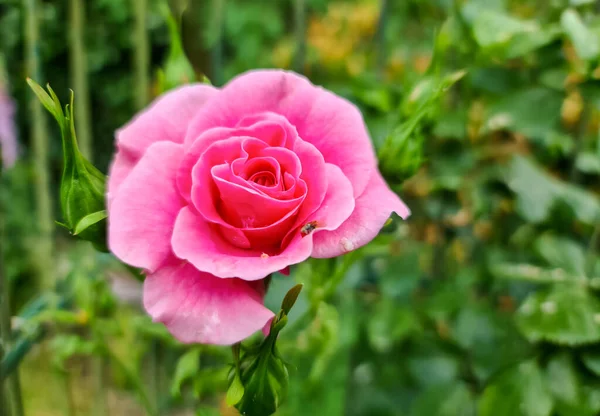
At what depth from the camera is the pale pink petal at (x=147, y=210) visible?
10.4 inches

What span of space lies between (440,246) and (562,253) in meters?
0.19

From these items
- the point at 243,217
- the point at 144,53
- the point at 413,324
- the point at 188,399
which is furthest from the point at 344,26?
the point at 243,217

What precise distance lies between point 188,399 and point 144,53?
76 cm

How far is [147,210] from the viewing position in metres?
0.27

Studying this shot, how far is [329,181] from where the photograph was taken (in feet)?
0.95

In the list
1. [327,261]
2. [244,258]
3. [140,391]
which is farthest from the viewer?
Answer: [140,391]

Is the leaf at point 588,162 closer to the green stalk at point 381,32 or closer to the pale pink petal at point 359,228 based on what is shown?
the green stalk at point 381,32

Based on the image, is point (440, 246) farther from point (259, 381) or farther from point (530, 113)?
point (259, 381)

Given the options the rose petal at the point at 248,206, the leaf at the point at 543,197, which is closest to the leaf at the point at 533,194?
the leaf at the point at 543,197

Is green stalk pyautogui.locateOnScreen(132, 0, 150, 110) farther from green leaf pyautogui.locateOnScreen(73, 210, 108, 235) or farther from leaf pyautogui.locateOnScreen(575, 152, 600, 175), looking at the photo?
leaf pyautogui.locateOnScreen(575, 152, 600, 175)

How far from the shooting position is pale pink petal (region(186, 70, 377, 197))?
30 cm

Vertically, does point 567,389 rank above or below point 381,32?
below

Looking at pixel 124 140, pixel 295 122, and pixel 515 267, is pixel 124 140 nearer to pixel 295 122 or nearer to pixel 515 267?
pixel 295 122

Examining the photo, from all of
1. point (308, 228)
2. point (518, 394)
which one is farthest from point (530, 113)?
point (308, 228)
